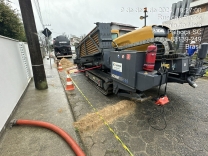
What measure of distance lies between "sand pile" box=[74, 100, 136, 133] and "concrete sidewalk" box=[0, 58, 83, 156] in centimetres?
20

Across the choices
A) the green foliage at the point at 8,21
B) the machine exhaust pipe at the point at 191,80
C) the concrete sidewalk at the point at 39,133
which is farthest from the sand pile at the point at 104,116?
the green foliage at the point at 8,21

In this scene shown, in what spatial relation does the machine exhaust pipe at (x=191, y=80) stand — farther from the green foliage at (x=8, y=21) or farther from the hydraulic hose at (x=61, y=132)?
the green foliage at (x=8, y=21)

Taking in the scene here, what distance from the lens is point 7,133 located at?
2.01 metres

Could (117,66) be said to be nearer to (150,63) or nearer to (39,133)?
(150,63)

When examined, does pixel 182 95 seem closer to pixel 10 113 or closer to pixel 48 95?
pixel 48 95

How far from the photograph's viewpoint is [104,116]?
240 cm

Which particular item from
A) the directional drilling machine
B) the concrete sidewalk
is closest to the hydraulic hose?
the concrete sidewalk

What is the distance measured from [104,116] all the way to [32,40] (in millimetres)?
3445

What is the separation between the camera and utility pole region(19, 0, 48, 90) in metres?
3.45

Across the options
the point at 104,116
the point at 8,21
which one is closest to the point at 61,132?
the point at 104,116

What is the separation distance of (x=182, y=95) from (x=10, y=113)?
4.50m

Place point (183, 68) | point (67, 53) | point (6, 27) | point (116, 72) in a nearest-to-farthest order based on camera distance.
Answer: point (183, 68)
point (116, 72)
point (6, 27)
point (67, 53)

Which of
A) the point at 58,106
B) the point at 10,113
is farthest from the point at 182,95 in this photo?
the point at 10,113

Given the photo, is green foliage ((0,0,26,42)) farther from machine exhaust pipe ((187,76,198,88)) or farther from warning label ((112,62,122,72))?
machine exhaust pipe ((187,76,198,88))
